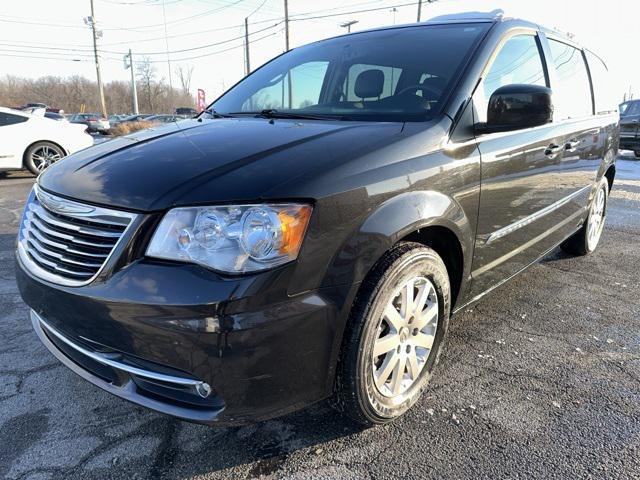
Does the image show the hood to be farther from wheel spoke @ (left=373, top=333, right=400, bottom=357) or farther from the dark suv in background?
the dark suv in background

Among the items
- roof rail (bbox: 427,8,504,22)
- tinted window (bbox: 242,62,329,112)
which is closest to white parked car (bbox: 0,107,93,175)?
tinted window (bbox: 242,62,329,112)

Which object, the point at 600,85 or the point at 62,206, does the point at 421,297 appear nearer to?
the point at 62,206

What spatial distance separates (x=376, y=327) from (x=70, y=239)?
1.21 meters

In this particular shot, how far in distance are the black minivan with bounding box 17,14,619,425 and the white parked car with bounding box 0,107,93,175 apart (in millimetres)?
7597

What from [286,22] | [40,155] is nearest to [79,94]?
[286,22]

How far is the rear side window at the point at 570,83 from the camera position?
3.24 m

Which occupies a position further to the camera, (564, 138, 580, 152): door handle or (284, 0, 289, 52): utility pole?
(284, 0, 289, 52): utility pole

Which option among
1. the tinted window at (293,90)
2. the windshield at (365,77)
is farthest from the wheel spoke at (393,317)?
the tinted window at (293,90)

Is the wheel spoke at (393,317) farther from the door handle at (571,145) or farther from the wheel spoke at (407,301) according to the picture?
the door handle at (571,145)

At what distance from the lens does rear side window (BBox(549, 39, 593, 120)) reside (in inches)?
128

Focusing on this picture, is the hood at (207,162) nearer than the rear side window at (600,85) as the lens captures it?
Yes

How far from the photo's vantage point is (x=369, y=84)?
2.71 m

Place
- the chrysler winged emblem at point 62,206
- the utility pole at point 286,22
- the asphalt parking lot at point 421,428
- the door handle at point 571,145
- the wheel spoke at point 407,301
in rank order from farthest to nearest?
the utility pole at point 286,22 → the door handle at point 571,145 → the wheel spoke at point 407,301 → the asphalt parking lot at point 421,428 → the chrysler winged emblem at point 62,206

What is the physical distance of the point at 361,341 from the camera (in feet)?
5.83
